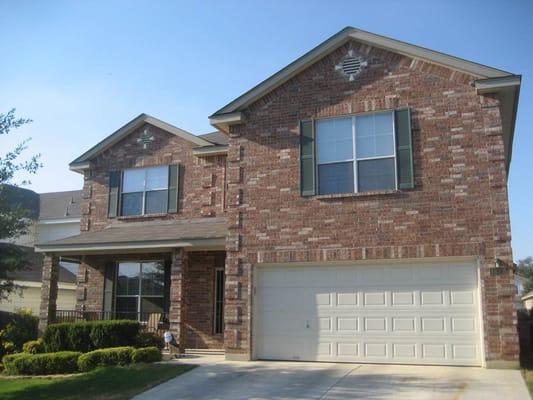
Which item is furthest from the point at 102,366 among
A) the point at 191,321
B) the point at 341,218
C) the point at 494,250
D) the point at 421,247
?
the point at 494,250

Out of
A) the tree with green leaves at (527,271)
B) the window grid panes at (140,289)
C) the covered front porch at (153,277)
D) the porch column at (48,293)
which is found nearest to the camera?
the covered front porch at (153,277)

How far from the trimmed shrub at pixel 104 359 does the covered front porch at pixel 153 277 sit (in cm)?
184

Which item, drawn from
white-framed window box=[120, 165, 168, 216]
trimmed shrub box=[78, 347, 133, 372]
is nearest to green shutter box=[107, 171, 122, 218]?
Answer: white-framed window box=[120, 165, 168, 216]

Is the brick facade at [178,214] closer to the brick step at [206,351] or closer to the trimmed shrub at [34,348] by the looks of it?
the brick step at [206,351]

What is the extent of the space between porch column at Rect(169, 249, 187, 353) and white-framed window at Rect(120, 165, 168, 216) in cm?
334

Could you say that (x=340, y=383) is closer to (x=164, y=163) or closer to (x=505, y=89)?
(x=505, y=89)

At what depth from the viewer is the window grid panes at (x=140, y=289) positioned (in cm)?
1861

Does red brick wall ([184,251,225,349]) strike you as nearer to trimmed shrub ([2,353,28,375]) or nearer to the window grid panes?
the window grid panes

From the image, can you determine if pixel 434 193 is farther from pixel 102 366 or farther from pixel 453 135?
pixel 102 366

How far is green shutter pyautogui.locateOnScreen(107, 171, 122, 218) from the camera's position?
2002 cm

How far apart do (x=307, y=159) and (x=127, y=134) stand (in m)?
8.48

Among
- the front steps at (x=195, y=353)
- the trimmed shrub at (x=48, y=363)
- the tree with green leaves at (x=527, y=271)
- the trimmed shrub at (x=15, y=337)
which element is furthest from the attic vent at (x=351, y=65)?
the tree with green leaves at (x=527, y=271)

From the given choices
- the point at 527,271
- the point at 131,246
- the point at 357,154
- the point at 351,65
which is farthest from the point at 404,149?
the point at 527,271

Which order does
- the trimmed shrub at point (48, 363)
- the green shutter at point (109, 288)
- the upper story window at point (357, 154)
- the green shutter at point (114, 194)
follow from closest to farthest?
1. the upper story window at point (357, 154)
2. the trimmed shrub at point (48, 363)
3. the green shutter at point (109, 288)
4. the green shutter at point (114, 194)
